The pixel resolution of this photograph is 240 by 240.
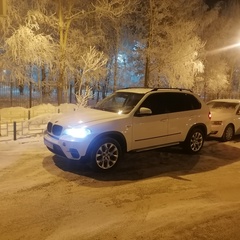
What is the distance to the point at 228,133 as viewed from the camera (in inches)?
465

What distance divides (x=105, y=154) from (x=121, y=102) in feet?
5.44

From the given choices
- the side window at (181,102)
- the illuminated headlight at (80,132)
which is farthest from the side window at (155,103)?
the illuminated headlight at (80,132)

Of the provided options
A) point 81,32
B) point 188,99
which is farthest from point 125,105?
point 81,32

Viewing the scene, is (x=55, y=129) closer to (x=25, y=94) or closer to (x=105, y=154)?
(x=105, y=154)

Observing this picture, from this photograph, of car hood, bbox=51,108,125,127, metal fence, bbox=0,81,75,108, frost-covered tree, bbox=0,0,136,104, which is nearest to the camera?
car hood, bbox=51,108,125,127

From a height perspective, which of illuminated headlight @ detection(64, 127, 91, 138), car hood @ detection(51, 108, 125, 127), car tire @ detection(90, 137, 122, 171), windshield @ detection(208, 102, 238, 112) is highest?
windshield @ detection(208, 102, 238, 112)

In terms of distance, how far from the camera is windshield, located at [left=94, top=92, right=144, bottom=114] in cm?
791

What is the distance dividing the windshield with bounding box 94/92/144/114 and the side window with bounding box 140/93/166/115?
0.21m

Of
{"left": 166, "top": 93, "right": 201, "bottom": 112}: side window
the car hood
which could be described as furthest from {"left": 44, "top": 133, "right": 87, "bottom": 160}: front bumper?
{"left": 166, "top": 93, "right": 201, "bottom": 112}: side window

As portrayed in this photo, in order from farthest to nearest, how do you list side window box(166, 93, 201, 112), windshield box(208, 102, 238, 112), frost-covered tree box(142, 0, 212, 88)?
frost-covered tree box(142, 0, 212, 88) < windshield box(208, 102, 238, 112) < side window box(166, 93, 201, 112)

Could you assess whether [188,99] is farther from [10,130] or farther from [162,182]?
[10,130]

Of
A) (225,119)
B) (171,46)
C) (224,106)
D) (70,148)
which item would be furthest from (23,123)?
(171,46)

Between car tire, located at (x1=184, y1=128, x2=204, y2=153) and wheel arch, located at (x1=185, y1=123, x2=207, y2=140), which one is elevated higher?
wheel arch, located at (x1=185, y1=123, x2=207, y2=140)

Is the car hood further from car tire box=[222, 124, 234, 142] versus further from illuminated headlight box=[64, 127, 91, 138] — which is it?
car tire box=[222, 124, 234, 142]
